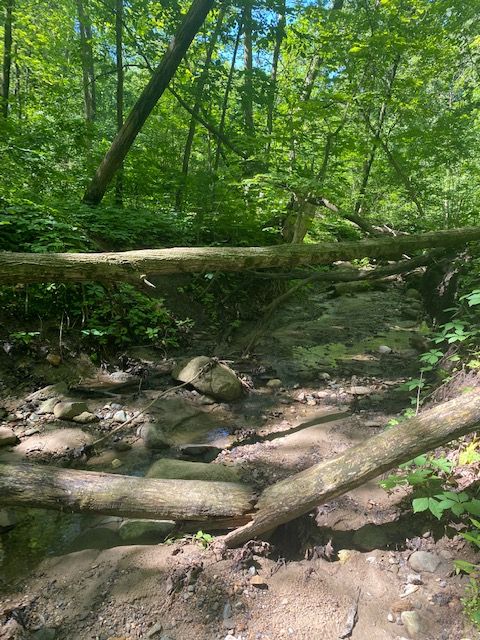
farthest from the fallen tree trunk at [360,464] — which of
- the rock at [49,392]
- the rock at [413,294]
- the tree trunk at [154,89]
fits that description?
the tree trunk at [154,89]

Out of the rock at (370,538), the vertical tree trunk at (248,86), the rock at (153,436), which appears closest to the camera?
the rock at (370,538)

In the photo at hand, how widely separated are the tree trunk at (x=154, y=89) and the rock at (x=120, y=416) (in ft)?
15.3

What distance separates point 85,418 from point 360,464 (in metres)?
3.10

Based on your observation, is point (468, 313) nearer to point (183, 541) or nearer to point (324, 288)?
point (183, 541)

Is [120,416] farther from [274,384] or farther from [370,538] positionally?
[370,538]

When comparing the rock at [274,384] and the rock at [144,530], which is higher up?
the rock at [274,384]

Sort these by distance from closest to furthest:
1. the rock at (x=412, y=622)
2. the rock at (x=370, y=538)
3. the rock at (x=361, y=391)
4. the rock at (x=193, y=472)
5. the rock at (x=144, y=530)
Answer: the rock at (x=412, y=622), the rock at (x=370, y=538), the rock at (x=144, y=530), the rock at (x=193, y=472), the rock at (x=361, y=391)

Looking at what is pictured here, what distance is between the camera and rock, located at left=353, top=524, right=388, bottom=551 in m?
2.52

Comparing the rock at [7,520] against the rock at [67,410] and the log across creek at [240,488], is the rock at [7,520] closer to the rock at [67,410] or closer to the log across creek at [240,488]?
the log across creek at [240,488]

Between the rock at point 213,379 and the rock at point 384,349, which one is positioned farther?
the rock at point 384,349

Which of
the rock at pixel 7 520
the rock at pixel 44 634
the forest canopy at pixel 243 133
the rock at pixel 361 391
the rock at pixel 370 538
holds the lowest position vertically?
the rock at pixel 44 634

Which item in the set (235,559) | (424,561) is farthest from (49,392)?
(424,561)

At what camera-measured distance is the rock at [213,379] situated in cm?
A: 477

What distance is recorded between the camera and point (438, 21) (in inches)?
351
